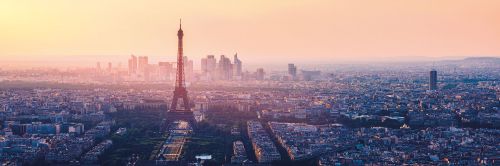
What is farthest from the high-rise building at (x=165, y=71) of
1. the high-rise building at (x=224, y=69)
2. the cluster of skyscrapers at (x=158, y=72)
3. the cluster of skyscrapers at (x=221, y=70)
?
the high-rise building at (x=224, y=69)

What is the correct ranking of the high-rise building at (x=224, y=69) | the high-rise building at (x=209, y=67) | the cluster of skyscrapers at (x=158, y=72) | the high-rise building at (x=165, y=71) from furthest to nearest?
the high-rise building at (x=209, y=67)
the high-rise building at (x=224, y=69)
the high-rise building at (x=165, y=71)
the cluster of skyscrapers at (x=158, y=72)

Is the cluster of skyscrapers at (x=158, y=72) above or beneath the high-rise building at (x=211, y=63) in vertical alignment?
beneath

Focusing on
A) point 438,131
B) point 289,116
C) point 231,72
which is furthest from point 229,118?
point 231,72

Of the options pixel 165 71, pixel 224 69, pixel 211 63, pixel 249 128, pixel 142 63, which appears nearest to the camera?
pixel 249 128

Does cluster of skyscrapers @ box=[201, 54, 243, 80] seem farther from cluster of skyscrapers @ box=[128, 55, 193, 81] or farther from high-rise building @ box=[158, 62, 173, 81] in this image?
high-rise building @ box=[158, 62, 173, 81]

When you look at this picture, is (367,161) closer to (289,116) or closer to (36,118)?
(289,116)

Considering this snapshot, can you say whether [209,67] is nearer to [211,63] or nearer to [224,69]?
[211,63]

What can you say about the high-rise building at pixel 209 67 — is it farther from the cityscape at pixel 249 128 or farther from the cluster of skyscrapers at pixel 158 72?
the cityscape at pixel 249 128

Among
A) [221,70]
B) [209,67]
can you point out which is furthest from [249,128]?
[209,67]

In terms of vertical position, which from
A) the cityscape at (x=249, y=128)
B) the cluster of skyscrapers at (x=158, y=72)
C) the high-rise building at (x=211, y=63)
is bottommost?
the cityscape at (x=249, y=128)

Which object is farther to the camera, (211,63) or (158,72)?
(211,63)

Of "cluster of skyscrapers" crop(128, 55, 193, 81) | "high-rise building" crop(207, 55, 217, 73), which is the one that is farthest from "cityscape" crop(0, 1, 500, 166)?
"high-rise building" crop(207, 55, 217, 73)
